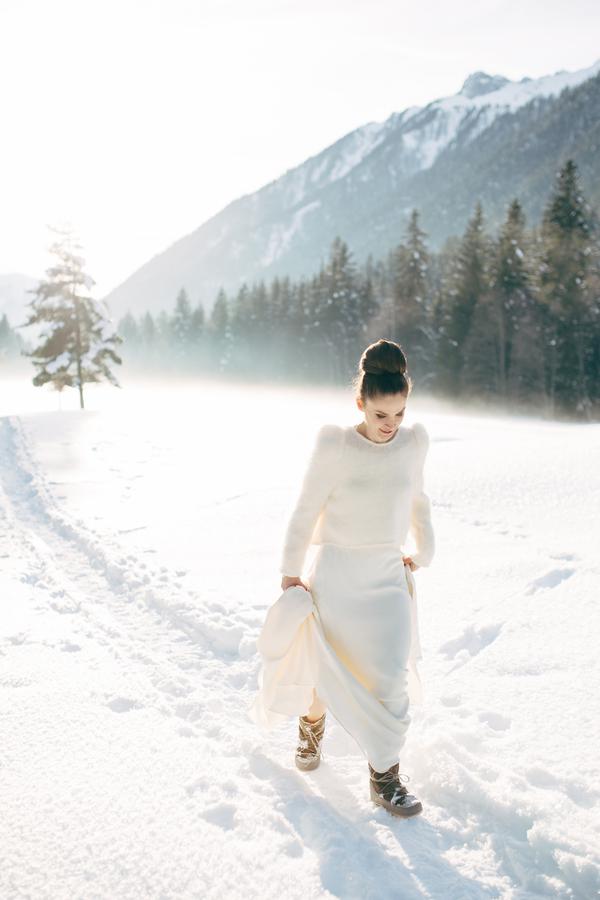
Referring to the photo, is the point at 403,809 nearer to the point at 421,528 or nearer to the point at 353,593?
the point at 353,593

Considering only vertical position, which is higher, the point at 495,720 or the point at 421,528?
the point at 421,528

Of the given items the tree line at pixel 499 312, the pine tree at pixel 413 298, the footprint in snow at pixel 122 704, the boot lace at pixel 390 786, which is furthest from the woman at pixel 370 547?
the pine tree at pixel 413 298

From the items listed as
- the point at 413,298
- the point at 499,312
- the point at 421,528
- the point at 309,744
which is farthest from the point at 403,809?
the point at 413,298

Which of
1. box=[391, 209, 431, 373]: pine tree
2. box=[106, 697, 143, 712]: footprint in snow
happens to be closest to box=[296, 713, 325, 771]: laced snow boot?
box=[106, 697, 143, 712]: footprint in snow

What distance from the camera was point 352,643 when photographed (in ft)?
9.75

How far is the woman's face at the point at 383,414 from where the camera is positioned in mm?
2758

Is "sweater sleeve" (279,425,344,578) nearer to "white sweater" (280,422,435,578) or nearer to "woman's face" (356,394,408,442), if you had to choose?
"white sweater" (280,422,435,578)

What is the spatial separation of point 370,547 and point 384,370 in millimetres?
876

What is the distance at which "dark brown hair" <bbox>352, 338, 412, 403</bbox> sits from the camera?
9.00 ft

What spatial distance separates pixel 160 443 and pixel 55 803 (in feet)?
41.4

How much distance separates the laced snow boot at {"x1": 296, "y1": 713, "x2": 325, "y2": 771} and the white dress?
202 millimetres

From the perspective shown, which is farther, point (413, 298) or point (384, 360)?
point (413, 298)

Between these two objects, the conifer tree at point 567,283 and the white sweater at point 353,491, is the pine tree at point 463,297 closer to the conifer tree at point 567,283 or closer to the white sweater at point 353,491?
the conifer tree at point 567,283

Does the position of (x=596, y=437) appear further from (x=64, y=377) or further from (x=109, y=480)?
(x=64, y=377)
